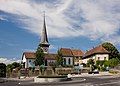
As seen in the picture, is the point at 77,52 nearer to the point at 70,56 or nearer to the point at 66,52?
the point at 70,56

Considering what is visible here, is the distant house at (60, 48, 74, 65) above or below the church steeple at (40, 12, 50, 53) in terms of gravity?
below

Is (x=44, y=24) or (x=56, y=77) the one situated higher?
(x=44, y=24)

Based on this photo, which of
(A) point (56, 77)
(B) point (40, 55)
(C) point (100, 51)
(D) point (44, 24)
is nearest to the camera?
(A) point (56, 77)

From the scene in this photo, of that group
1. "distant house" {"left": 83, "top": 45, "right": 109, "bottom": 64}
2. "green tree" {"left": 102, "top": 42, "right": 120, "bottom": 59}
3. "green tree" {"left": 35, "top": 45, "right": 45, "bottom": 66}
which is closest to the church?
"distant house" {"left": 83, "top": 45, "right": 109, "bottom": 64}

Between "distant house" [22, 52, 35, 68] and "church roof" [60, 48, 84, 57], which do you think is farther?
"church roof" [60, 48, 84, 57]

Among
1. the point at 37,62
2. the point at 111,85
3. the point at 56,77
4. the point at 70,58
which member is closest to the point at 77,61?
the point at 70,58

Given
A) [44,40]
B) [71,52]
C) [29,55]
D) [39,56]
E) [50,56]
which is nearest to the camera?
[39,56]

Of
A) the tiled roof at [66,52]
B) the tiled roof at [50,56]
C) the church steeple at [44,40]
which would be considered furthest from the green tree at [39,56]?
the church steeple at [44,40]

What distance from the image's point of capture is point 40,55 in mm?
110750

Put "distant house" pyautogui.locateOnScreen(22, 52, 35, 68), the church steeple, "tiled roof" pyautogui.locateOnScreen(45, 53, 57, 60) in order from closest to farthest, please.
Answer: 1. "distant house" pyautogui.locateOnScreen(22, 52, 35, 68)
2. "tiled roof" pyautogui.locateOnScreen(45, 53, 57, 60)
3. the church steeple

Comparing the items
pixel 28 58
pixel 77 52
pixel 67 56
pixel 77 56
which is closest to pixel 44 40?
pixel 77 52

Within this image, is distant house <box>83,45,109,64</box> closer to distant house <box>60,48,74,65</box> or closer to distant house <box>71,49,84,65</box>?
distant house <box>60,48,74,65</box>

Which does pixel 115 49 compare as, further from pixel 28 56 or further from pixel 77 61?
pixel 28 56

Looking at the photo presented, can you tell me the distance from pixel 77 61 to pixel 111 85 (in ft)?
348
